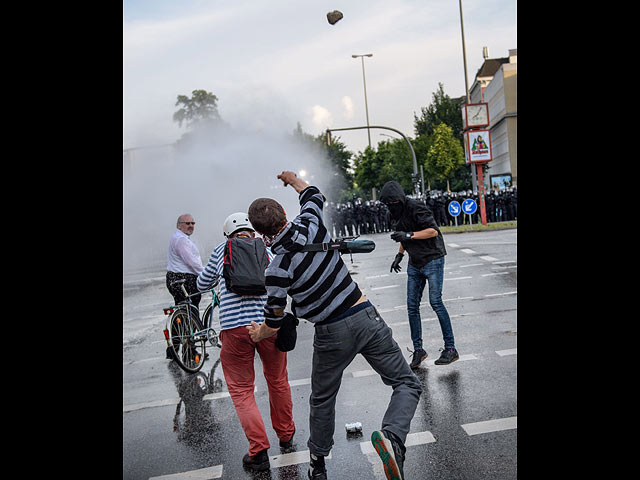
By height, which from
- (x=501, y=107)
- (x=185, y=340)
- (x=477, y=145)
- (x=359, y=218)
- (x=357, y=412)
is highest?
(x=501, y=107)

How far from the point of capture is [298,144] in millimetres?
52875

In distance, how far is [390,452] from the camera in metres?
3.36

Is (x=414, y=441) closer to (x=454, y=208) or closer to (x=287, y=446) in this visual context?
(x=287, y=446)

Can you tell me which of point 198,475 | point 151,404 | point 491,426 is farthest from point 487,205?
point 198,475

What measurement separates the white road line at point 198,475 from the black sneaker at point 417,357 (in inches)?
103

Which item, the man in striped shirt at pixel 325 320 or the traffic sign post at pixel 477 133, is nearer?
the man in striped shirt at pixel 325 320

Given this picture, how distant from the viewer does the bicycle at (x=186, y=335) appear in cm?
683

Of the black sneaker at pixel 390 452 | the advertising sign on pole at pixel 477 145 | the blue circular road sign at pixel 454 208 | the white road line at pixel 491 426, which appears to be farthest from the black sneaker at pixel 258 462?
the advertising sign on pole at pixel 477 145

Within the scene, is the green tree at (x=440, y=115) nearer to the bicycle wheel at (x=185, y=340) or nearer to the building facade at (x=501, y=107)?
the building facade at (x=501, y=107)

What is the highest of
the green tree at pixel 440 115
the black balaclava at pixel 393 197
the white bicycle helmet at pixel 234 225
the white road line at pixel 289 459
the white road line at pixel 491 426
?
the green tree at pixel 440 115

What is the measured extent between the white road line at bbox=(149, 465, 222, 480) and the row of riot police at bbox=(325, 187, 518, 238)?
25.0 m

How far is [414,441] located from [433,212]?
86.7ft

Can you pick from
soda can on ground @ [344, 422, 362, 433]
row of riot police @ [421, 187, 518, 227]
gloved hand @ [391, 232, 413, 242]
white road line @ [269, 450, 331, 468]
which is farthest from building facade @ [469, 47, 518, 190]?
white road line @ [269, 450, 331, 468]
